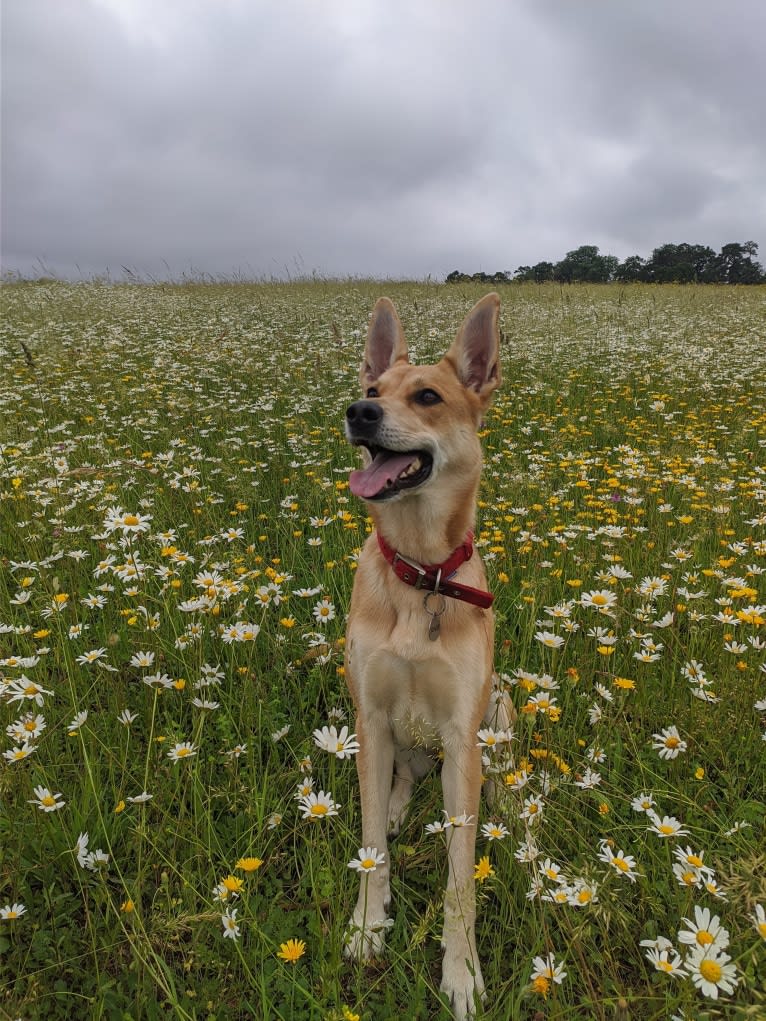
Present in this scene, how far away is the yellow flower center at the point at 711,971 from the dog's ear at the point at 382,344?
245cm

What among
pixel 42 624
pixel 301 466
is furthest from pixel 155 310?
pixel 42 624

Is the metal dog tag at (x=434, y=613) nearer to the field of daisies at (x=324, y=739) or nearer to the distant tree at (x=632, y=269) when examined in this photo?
the field of daisies at (x=324, y=739)

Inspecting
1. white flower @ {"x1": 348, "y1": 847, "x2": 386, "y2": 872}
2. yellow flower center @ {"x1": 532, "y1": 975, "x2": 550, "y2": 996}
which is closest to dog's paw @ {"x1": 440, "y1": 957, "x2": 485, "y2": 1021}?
yellow flower center @ {"x1": 532, "y1": 975, "x2": 550, "y2": 996}

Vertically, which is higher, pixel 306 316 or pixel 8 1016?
pixel 306 316

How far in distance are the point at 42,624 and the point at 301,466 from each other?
258 cm

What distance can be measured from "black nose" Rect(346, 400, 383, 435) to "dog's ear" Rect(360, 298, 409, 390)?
0.60 metres

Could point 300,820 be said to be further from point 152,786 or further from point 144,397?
point 144,397

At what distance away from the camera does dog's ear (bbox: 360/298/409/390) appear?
2.90 metres

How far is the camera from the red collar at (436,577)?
2.30m

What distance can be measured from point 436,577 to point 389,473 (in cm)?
48

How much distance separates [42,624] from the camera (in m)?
3.28

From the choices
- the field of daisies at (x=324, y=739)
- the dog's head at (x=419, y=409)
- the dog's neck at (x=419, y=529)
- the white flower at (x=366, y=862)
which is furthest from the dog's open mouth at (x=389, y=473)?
the white flower at (x=366, y=862)

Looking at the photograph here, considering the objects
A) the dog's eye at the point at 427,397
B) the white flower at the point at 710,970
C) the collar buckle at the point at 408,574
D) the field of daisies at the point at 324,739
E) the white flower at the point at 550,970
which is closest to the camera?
the white flower at the point at 710,970

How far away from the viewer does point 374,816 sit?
218 centimetres
